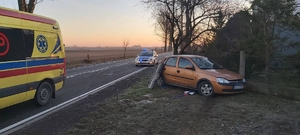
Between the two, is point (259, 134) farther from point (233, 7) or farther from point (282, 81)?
point (233, 7)

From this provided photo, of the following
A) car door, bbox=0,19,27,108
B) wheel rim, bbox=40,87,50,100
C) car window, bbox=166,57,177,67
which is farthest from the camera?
car window, bbox=166,57,177,67

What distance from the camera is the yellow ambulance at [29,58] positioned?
18.0 feet

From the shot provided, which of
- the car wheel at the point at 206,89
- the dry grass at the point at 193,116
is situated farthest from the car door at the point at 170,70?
the dry grass at the point at 193,116

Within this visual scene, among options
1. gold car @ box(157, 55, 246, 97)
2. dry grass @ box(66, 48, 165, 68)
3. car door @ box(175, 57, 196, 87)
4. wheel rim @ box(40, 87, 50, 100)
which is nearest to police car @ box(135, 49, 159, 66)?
dry grass @ box(66, 48, 165, 68)

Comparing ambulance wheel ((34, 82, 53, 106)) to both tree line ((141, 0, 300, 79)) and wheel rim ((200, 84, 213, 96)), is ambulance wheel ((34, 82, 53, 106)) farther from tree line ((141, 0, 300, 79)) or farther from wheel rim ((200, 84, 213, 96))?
tree line ((141, 0, 300, 79))

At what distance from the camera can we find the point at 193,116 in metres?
5.93

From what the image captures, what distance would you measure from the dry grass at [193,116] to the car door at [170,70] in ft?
5.57

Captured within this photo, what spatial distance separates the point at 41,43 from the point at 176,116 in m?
4.33

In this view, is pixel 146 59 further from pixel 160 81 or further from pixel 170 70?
pixel 170 70

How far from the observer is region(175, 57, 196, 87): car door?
345 inches

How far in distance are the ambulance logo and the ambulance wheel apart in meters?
0.99

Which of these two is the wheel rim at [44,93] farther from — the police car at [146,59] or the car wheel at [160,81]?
the police car at [146,59]

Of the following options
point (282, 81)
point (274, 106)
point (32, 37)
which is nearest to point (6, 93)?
point (32, 37)

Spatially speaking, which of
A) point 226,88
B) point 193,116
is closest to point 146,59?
point 226,88
